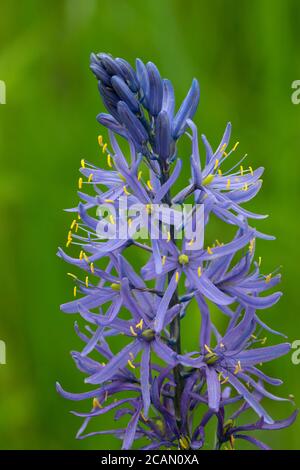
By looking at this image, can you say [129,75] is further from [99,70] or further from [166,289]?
[166,289]

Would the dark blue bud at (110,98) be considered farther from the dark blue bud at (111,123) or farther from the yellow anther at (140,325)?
the yellow anther at (140,325)

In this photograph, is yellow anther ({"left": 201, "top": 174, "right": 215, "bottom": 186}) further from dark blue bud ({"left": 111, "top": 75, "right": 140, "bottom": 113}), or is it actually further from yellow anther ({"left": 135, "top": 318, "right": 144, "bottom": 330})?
yellow anther ({"left": 135, "top": 318, "right": 144, "bottom": 330})

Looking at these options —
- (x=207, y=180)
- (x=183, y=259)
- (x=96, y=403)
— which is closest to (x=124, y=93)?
(x=207, y=180)

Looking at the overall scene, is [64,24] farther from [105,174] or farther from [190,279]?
[190,279]

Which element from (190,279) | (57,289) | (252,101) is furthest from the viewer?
(252,101)

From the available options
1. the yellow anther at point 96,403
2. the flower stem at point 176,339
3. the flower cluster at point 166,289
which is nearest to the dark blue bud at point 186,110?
the flower cluster at point 166,289

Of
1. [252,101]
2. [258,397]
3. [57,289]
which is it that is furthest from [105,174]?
[252,101]
